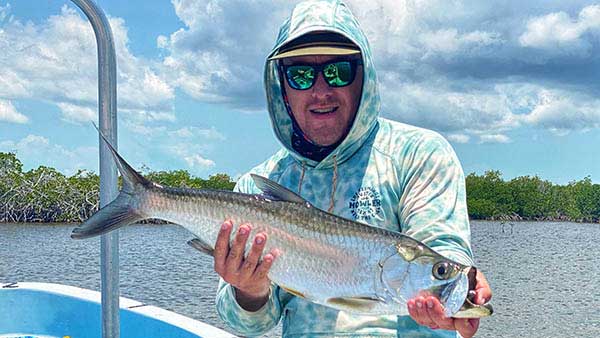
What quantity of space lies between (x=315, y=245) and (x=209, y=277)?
90.9 ft

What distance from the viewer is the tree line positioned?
6075cm

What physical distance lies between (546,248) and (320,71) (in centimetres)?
5372

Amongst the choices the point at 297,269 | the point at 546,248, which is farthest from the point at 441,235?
the point at 546,248

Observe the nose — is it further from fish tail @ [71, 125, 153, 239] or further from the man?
fish tail @ [71, 125, 153, 239]

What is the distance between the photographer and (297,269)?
2588 millimetres

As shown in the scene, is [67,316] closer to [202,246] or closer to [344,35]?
[202,246]

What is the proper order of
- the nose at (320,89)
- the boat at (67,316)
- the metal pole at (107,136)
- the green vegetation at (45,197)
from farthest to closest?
the green vegetation at (45,197)
the boat at (67,316)
the metal pole at (107,136)
the nose at (320,89)

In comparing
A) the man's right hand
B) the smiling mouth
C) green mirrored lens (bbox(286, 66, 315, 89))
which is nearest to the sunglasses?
green mirrored lens (bbox(286, 66, 315, 89))

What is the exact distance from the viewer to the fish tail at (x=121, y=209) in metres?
2.60

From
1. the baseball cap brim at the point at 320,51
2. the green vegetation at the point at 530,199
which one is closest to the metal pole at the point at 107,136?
the baseball cap brim at the point at 320,51

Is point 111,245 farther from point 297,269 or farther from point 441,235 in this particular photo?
point 441,235

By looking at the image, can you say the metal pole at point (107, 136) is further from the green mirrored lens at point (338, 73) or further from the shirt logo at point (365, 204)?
the shirt logo at point (365, 204)

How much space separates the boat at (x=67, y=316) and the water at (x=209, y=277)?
964cm

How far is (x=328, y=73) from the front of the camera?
3094mm
